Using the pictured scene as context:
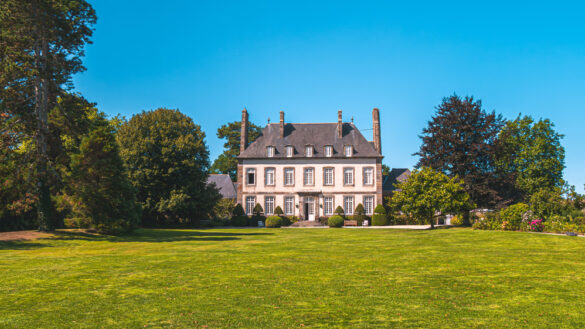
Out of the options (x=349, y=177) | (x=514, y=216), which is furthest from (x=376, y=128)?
(x=514, y=216)

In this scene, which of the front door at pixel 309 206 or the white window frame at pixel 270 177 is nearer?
the front door at pixel 309 206

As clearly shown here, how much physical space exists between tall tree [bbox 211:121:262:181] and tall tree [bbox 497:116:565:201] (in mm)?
36269

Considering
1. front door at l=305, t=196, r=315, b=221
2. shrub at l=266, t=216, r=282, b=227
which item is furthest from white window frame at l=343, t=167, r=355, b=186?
shrub at l=266, t=216, r=282, b=227

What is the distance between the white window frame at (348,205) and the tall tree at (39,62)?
90.5ft

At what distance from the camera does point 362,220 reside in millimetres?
40188

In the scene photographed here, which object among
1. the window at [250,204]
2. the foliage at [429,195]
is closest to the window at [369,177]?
the window at [250,204]

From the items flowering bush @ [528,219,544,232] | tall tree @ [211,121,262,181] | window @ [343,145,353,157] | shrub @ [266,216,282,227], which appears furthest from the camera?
tall tree @ [211,121,262,181]

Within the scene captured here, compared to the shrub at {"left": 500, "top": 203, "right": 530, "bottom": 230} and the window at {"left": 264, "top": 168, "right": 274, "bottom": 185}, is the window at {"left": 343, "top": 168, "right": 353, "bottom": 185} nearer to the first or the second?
the window at {"left": 264, "top": 168, "right": 274, "bottom": 185}

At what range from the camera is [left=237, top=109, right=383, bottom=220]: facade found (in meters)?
42.1

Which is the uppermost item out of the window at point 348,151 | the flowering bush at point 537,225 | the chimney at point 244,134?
the chimney at point 244,134

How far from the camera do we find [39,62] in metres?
20.9

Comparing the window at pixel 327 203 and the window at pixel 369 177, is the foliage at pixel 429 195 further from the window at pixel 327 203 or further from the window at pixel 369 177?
the window at pixel 327 203

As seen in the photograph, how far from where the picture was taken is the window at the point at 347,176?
139 ft

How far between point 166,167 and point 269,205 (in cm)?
1194
